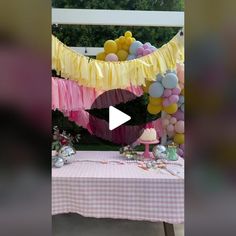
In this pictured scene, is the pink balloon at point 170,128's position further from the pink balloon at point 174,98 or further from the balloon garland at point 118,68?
the balloon garland at point 118,68

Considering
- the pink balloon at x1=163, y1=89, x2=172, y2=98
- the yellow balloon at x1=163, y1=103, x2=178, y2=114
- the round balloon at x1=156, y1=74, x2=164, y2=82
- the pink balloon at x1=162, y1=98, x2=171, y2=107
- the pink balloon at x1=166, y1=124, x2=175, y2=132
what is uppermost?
the round balloon at x1=156, y1=74, x2=164, y2=82

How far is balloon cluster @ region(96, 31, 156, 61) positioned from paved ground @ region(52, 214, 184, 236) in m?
1.37

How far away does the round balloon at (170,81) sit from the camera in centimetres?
255

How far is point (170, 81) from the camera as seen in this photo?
8.50 ft

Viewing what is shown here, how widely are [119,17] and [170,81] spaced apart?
26.4 inches

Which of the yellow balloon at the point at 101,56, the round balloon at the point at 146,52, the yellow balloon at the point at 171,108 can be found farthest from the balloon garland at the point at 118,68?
the yellow balloon at the point at 101,56

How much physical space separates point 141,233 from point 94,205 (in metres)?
0.55

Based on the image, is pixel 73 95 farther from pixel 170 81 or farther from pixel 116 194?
pixel 116 194

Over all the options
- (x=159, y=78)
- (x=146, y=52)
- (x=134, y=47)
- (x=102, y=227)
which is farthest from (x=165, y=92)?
(x=102, y=227)

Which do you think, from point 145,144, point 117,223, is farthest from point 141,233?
point 145,144

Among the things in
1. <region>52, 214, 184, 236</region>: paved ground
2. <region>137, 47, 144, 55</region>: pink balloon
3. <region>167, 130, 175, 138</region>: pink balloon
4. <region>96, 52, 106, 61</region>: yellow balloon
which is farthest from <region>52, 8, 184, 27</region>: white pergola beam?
<region>52, 214, 184, 236</region>: paved ground

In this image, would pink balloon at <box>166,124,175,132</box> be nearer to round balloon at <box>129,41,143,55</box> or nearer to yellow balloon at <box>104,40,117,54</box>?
round balloon at <box>129,41,143,55</box>

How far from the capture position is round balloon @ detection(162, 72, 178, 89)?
2.55 m
